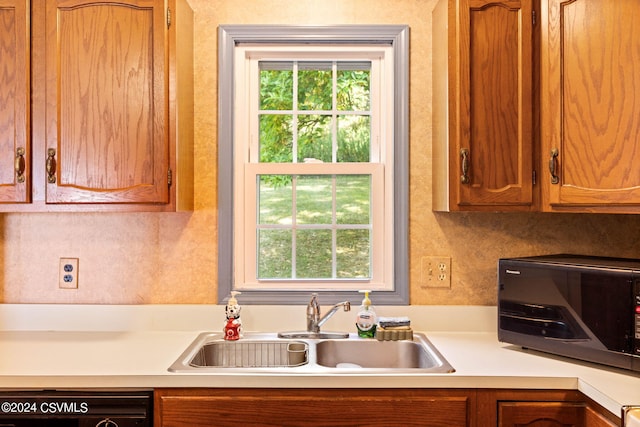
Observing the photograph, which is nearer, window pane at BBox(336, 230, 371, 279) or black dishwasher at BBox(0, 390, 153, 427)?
black dishwasher at BBox(0, 390, 153, 427)

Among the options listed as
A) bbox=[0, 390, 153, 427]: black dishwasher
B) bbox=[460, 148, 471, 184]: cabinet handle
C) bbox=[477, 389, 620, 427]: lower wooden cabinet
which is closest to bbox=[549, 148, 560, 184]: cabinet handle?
bbox=[460, 148, 471, 184]: cabinet handle

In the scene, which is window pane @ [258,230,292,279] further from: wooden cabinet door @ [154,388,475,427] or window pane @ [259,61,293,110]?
wooden cabinet door @ [154,388,475,427]

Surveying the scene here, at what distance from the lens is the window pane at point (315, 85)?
96.9 inches

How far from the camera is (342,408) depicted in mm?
1736

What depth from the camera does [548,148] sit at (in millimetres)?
1963

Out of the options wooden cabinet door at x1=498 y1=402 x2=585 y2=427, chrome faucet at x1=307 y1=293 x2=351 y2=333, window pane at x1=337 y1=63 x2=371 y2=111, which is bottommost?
wooden cabinet door at x1=498 y1=402 x2=585 y2=427

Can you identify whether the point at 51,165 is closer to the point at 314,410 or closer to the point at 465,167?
the point at 314,410

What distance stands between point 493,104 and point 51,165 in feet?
5.05

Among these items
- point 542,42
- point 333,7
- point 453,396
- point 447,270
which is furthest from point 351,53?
point 453,396

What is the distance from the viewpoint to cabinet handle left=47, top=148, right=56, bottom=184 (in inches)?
79.6

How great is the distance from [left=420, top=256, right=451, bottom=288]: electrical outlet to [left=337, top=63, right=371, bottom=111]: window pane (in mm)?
685

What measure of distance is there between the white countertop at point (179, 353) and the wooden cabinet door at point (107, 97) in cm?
53

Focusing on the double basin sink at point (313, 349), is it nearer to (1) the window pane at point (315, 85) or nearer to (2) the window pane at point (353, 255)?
(2) the window pane at point (353, 255)

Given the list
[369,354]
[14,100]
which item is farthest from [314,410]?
[14,100]
